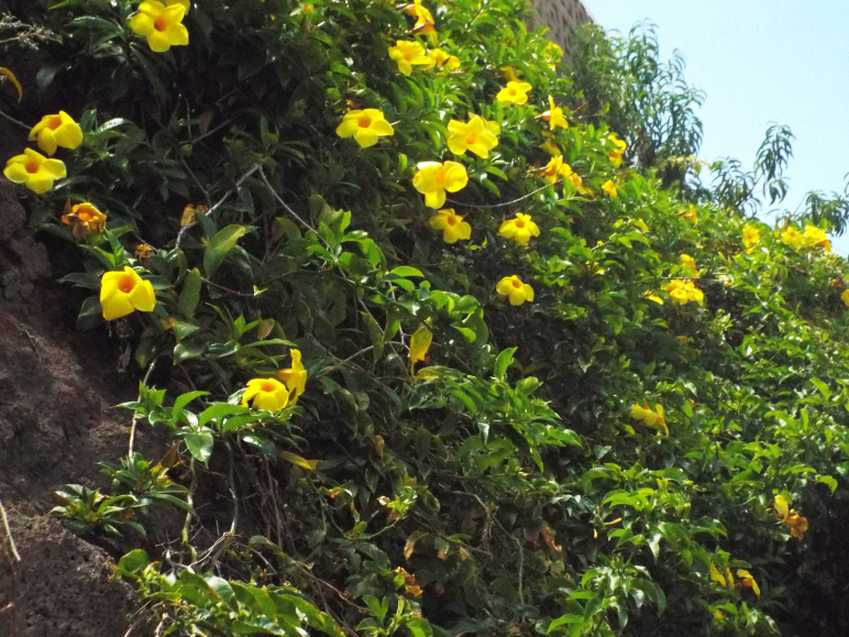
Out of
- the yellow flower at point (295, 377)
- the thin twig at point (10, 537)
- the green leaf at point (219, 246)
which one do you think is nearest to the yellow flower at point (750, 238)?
the green leaf at point (219, 246)

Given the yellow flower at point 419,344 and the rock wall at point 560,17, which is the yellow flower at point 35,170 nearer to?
the yellow flower at point 419,344

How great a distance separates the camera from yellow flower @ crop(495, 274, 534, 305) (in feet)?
9.94

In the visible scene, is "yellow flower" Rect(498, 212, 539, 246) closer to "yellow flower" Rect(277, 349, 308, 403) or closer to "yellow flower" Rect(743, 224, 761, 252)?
"yellow flower" Rect(277, 349, 308, 403)

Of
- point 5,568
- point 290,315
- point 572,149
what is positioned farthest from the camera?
point 572,149

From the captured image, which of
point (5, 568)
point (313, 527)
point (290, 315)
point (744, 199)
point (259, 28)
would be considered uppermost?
point (744, 199)

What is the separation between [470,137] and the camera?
2918 millimetres

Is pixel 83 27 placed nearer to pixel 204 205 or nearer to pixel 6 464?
pixel 204 205

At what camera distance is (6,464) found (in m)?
1.66

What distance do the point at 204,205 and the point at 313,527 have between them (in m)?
0.75

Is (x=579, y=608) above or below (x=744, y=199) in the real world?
below

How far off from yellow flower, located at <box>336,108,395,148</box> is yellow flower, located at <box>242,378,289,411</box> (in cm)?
86

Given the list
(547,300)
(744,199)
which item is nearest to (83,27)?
(547,300)

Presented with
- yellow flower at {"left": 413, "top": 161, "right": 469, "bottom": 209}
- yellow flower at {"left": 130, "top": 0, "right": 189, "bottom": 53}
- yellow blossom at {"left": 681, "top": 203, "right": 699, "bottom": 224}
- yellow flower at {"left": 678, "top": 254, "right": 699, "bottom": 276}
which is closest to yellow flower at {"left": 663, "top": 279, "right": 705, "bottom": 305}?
yellow flower at {"left": 678, "top": 254, "right": 699, "bottom": 276}

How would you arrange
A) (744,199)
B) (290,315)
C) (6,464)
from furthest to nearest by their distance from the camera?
(744,199) → (290,315) → (6,464)
